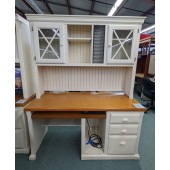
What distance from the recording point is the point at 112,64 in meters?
1.48

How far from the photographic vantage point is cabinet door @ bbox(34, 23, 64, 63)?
135 cm

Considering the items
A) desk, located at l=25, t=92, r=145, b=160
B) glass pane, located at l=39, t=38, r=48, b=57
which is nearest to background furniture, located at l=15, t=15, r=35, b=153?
desk, located at l=25, t=92, r=145, b=160

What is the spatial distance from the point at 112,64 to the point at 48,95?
1.10 metres

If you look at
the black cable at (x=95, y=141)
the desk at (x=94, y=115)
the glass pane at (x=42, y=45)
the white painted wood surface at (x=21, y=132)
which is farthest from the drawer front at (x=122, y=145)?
the glass pane at (x=42, y=45)

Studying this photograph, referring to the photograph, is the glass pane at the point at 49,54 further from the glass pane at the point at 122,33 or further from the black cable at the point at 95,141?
the black cable at the point at 95,141

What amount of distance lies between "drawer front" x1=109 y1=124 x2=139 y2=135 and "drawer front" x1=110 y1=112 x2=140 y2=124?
7 cm

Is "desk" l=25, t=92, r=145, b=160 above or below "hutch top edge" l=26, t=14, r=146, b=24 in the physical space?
below

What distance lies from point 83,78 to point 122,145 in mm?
1109

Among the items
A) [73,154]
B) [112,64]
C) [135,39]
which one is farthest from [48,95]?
[135,39]

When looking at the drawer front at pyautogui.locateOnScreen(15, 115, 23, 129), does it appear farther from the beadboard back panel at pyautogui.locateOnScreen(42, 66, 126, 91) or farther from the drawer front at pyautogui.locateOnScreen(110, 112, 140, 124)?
the drawer front at pyautogui.locateOnScreen(110, 112, 140, 124)

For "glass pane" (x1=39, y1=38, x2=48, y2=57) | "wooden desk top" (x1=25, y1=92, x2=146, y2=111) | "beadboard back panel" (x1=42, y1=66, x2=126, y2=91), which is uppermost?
"glass pane" (x1=39, y1=38, x2=48, y2=57)

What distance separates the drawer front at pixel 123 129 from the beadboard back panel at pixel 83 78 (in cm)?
66

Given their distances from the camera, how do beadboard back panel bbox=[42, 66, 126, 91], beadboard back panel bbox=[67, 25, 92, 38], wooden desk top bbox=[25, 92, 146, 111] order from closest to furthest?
wooden desk top bbox=[25, 92, 146, 111], beadboard back panel bbox=[67, 25, 92, 38], beadboard back panel bbox=[42, 66, 126, 91]
